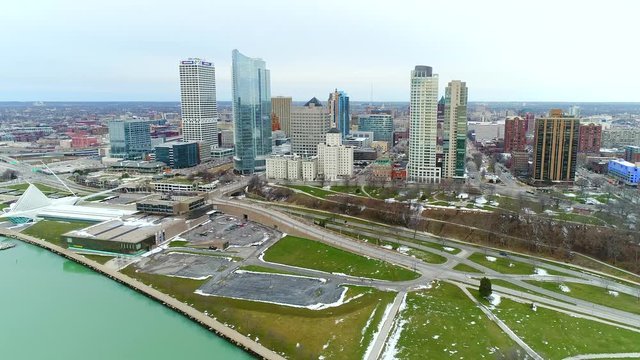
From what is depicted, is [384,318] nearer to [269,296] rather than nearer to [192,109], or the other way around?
[269,296]

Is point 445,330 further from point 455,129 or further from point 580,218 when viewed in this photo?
point 455,129

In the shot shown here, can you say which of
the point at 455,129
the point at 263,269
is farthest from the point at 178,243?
the point at 455,129

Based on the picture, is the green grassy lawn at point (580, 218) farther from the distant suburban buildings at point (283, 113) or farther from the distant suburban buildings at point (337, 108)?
the distant suburban buildings at point (283, 113)

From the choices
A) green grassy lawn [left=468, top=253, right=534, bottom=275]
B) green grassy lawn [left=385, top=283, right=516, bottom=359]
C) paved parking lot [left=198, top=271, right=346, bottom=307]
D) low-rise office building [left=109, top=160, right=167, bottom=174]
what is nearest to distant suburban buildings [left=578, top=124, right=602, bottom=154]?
green grassy lawn [left=468, top=253, right=534, bottom=275]

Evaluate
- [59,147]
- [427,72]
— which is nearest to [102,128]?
[59,147]

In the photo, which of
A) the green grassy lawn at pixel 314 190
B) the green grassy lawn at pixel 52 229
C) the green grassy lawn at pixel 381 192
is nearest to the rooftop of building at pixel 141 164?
the green grassy lawn at pixel 314 190

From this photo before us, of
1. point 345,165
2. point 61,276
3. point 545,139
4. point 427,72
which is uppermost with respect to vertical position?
point 427,72
